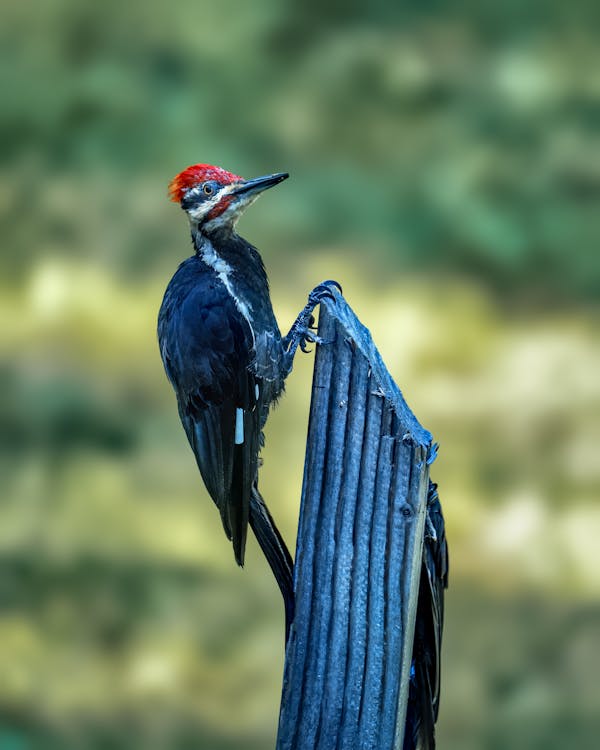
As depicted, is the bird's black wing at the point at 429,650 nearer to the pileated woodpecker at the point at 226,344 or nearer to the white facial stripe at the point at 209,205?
the pileated woodpecker at the point at 226,344

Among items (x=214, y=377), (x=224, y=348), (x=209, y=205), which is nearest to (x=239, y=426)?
(x=214, y=377)

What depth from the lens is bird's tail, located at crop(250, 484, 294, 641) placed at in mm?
2523

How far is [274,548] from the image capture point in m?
2.71

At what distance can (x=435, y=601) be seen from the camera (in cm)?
267

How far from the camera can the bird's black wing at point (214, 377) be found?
128 inches

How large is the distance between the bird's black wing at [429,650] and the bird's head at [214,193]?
1.95m

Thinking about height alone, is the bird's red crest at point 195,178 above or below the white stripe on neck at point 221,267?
above

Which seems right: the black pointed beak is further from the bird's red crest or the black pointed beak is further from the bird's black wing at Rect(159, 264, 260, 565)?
the bird's black wing at Rect(159, 264, 260, 565)

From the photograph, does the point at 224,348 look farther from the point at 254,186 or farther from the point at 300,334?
the point at 254,186

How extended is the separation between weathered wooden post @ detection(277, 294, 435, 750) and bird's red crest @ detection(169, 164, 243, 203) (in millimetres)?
1982

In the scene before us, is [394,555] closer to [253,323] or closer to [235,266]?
[253,323]

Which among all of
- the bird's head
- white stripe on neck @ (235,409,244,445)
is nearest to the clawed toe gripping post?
white stripe on neck @ (235,409,244,445)

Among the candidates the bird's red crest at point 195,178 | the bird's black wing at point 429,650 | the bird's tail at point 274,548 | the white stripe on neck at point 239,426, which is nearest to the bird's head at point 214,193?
the bird's red crest at point 195,178

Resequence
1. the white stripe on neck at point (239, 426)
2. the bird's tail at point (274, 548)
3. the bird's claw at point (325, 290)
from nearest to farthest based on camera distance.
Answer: the bird's tail at point (274, 548) < the bird's claw at point (325, 290) < the white stripe on neck at point (239, 426)
